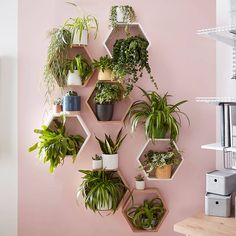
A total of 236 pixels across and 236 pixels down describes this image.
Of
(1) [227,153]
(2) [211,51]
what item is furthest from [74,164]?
(2) [211,51]

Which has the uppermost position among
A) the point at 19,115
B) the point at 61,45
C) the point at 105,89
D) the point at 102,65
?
the point at 61,45

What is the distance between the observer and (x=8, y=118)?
2.52 meters

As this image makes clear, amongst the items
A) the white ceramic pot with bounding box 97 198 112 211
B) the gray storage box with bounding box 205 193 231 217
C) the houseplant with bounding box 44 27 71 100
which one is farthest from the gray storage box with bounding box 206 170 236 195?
the houseplant with bounding box 44 27 71 100

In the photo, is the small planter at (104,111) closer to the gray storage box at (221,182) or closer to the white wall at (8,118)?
the white wall at (8,118)

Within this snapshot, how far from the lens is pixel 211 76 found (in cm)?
251

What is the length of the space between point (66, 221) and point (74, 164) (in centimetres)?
45

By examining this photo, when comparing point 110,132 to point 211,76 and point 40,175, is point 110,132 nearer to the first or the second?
point 40,175

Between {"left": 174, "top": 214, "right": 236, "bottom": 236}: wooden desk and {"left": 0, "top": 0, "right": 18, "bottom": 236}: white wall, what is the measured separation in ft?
4.17

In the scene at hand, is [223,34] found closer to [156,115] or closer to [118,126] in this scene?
[156,115]

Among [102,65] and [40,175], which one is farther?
[40,175]

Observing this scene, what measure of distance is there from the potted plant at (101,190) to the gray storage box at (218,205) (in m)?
0.62

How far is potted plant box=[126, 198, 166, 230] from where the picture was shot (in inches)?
97.7

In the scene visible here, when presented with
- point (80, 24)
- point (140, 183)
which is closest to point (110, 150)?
point (140, 183)

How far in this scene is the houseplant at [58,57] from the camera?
236cm
